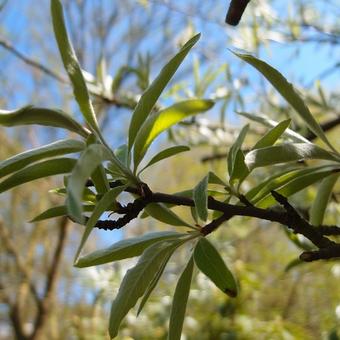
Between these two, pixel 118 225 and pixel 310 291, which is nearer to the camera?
pixel 118 225

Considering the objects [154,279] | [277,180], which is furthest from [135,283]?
[277,180]

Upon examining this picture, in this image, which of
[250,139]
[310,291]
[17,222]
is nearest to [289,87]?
[250,139]

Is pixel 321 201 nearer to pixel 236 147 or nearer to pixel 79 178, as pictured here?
pixel 236 147

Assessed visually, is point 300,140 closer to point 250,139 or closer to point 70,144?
point 70,144

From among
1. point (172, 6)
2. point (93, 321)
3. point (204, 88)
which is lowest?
point (93, 321)

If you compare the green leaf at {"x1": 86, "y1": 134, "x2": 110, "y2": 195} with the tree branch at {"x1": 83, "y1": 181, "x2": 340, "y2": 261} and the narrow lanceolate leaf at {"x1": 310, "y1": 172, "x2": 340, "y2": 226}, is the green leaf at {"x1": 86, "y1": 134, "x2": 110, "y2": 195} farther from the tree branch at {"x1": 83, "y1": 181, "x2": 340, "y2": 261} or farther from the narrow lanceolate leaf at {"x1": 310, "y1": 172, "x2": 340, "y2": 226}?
the narrow lanceolate leaf at {"x1": 310, "y1": 172, "x2": 340, "y2": 226}

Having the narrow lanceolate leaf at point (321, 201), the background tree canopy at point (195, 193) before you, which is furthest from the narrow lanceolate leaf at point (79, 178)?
the narrow lanceolate leaf at point (321, 201)
